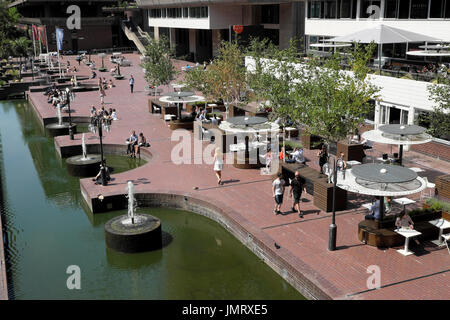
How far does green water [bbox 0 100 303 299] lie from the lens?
12617 millimetres

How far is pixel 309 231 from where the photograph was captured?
14.9m

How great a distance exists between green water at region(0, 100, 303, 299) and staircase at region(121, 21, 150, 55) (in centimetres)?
6504

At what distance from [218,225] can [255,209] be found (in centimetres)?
141

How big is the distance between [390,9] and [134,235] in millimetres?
23373

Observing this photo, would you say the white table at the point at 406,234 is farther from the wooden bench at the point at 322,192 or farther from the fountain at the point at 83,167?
the fountain at the point at 83,167

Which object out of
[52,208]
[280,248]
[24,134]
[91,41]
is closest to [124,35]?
[91,41]

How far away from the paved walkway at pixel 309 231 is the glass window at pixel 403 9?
10251mm

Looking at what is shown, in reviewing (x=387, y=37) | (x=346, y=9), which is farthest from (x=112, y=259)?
(x=346, y=9)

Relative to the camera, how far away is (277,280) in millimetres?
12938

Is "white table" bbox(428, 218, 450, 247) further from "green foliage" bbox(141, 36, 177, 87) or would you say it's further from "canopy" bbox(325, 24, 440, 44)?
"green foliage" bbox(141, 36, 177, 87)

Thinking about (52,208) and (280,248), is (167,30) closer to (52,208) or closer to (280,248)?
(52,208)

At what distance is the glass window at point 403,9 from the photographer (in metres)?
28.5

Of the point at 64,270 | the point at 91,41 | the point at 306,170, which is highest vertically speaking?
the point at 91,41

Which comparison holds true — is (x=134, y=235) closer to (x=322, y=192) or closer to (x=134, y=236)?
(x=134, y=236)
